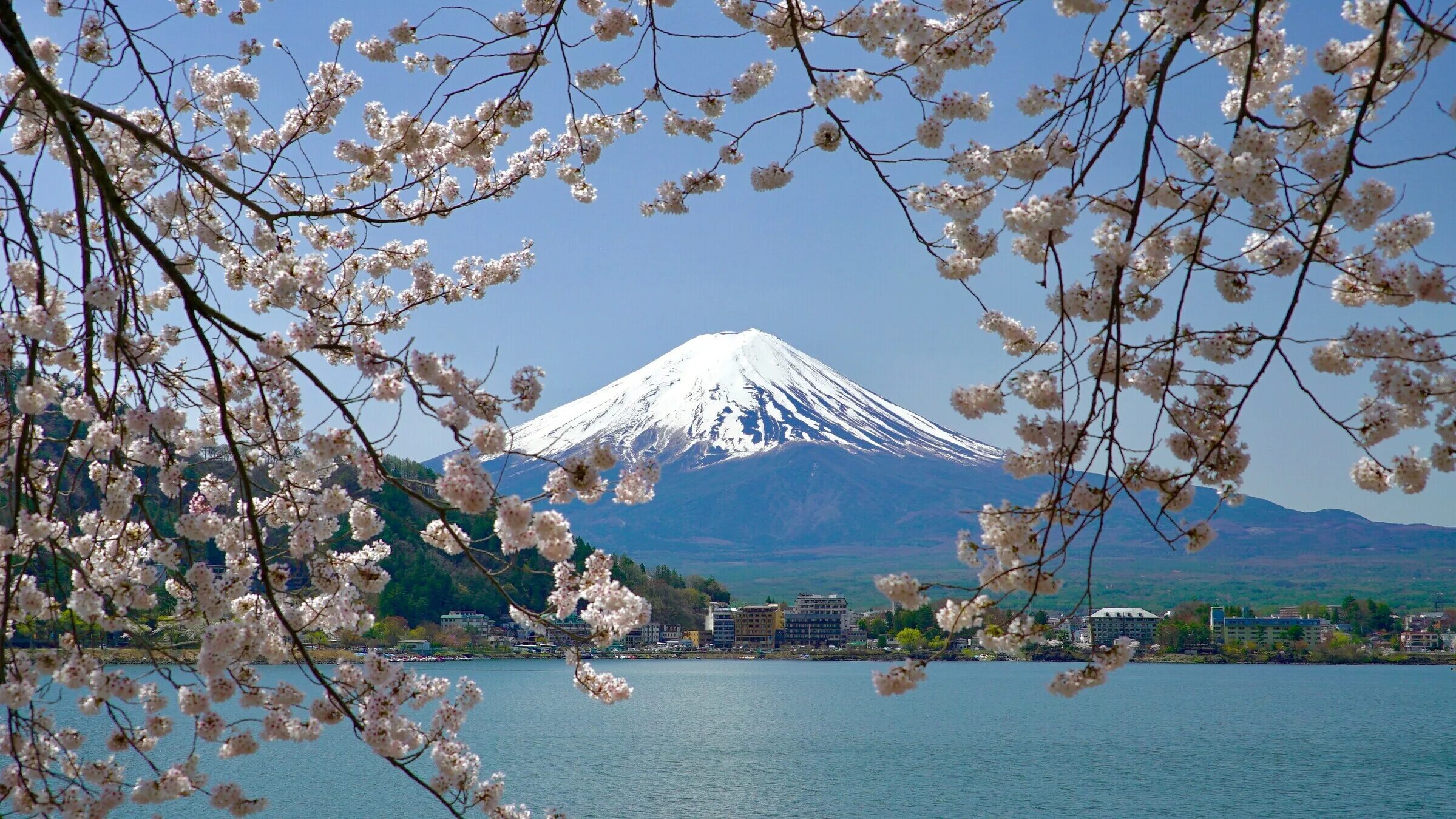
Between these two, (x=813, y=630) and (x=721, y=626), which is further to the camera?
(x=721, y=626)

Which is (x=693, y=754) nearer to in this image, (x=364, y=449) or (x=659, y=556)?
(x=364, y=449)

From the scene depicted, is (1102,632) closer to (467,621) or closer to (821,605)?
(821,605)

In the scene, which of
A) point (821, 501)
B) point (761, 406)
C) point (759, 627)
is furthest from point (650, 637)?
point (761, 406)

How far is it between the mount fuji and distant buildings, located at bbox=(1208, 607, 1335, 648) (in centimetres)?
3784

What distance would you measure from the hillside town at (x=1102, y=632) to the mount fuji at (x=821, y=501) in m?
34.1

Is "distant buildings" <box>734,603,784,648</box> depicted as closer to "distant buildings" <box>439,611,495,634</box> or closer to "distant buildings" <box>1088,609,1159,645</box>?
"distant buildings" <box>439,611,495,634</box>

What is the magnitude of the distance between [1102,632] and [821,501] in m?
88.7

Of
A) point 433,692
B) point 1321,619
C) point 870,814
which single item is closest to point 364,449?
point 433,692

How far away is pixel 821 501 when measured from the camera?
16562 cm

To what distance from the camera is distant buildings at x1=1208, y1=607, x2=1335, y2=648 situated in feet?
258

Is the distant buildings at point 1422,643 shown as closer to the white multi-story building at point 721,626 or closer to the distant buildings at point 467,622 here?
the white multi-story building at point 721,626

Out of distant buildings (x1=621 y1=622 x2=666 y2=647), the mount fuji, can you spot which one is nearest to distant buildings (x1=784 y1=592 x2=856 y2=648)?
distant buildings (x1=621 y1=622 x2=666 y2=647)

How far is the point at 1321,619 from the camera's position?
83.9 metres

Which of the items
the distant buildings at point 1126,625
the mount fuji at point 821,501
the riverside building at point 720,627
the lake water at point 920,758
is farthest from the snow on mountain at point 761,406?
the lake water at point 920,758
